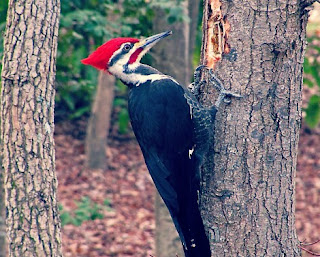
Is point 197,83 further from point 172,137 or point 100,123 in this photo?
point 100,123

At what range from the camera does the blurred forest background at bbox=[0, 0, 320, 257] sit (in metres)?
5.05

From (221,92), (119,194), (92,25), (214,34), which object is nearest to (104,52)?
(214,34)

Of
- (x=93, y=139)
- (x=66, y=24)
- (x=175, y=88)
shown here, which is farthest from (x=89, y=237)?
(x=175, y=88)

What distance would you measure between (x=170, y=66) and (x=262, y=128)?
2.74 meters

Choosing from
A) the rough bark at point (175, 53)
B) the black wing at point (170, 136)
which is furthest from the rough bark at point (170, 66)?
the black wing at point (170, 136)

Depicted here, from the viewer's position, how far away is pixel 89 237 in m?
7.29

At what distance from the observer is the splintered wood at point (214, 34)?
3.13 m

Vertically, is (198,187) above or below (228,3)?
below

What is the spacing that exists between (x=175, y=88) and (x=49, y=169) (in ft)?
3.11

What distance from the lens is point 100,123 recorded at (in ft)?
27.2

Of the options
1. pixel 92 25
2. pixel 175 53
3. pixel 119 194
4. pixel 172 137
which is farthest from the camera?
pixel 119 194

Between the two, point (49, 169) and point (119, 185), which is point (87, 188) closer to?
point (119, 185)

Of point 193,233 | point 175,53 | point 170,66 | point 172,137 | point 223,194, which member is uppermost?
point 175,53

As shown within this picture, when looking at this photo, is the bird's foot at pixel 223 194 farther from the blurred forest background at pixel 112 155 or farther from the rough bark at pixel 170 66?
the rough bark at pixel 170 66
